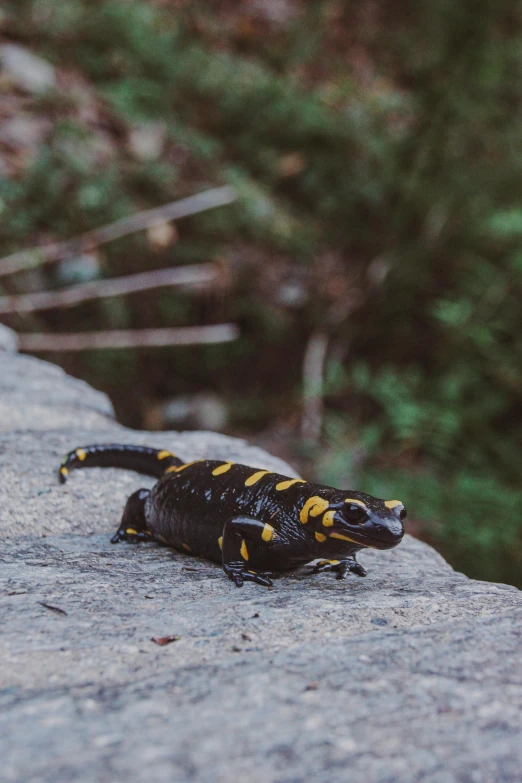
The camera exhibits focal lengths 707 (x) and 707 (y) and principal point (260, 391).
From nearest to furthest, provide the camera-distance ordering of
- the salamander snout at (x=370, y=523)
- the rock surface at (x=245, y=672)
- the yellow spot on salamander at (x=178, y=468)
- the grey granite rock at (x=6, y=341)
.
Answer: the rock surface at (x=245, y=672), the salamander snout at (x=370, y=523), the yellow spot on salamander at (x=178, y=468), the grey granite rock at (x=6, y=341)

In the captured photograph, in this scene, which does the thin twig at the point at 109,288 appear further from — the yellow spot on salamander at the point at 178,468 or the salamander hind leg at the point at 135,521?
the salamander hind leg at the point at 135,521

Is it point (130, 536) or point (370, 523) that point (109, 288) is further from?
point (370, 523)

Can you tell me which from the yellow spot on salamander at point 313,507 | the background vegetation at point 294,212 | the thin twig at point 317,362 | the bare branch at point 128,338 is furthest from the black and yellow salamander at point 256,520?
the thin twig at point 317,362

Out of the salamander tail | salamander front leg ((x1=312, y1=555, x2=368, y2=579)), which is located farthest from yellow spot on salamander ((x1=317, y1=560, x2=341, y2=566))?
the salamander tail

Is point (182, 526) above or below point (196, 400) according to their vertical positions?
below

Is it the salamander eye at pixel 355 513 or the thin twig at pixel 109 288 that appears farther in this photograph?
the thin twig at pixel 109 288

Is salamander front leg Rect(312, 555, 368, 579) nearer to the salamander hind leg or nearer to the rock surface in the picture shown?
the rock surface

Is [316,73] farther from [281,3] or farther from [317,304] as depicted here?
[317,304]

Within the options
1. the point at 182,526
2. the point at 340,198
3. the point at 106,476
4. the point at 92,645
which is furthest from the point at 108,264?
the point at 92,645

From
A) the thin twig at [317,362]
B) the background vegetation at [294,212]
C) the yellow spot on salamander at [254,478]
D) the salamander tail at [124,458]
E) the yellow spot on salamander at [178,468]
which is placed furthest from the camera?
the thin twig at [317,362]
